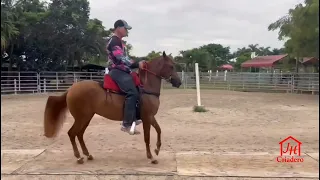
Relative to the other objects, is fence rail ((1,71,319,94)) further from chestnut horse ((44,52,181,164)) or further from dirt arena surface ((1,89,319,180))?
chestnut horse ((44,52,181,164))

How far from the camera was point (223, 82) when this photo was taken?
27656 millimetres

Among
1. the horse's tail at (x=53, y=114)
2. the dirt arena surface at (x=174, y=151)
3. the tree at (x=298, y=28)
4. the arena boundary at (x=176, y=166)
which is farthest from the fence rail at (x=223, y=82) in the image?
the horse's tail at (x=53, y=114)

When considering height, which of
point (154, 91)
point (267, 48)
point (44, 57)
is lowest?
point (154, 91)

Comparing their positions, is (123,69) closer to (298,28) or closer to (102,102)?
(102,102)

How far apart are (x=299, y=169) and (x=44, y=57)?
22.3 m

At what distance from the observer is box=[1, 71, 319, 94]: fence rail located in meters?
20.8

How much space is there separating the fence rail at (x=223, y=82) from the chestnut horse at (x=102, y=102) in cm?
1359

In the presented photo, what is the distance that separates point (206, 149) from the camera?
19.2 ft

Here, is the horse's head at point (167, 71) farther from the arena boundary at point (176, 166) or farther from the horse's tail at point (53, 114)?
the horse's tail at point (53, 114)

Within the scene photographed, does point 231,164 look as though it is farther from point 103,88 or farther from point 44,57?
point 44,57

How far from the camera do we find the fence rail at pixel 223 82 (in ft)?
68.3

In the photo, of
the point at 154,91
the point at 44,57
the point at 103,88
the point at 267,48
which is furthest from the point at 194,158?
the point at 267,48

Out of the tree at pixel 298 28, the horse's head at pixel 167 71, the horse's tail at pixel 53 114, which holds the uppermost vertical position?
the tree at pixel 298 28

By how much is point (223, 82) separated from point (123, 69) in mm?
23638
